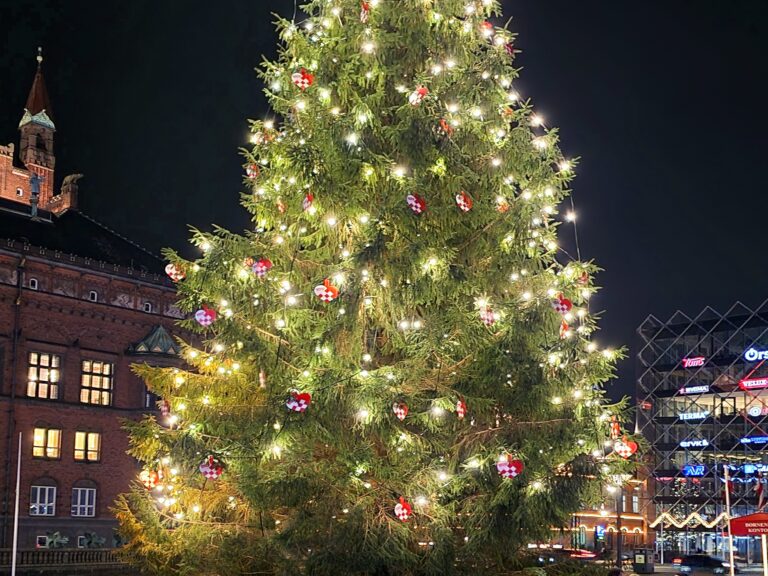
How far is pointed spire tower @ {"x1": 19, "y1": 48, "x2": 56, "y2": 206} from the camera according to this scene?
83.8 meters

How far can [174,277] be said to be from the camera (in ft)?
59.5

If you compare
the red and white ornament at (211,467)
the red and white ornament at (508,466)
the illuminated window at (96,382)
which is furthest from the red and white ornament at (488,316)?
the illuminated window at (96,382)

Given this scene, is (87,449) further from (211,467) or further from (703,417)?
(703,417)

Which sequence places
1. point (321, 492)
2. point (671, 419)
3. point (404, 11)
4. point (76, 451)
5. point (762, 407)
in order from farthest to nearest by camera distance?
point (671, 419)
point (762, 407)
point (76, 451)
point (404, 11)
point (321, 492)

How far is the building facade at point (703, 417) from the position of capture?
85.8 metres

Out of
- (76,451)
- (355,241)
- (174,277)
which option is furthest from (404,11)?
(76,451)

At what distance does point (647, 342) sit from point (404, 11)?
82753 millimetres

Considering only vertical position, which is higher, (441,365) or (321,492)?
(441,365)

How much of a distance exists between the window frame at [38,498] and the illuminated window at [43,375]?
453cm

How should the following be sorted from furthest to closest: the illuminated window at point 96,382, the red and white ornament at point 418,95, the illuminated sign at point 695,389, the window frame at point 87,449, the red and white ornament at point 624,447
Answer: the illuminated sign at point 695,389 → the illuminated window at point 96,382 → the window frame at point 87,449 → the red and white ornament at point 624,447 → the red and white ornament at point 418,95

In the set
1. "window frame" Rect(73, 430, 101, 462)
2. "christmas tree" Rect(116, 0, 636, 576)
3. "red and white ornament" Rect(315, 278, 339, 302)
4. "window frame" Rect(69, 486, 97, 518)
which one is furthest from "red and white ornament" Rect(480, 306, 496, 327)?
"window frame" Rect(73, 430, 101, 462)

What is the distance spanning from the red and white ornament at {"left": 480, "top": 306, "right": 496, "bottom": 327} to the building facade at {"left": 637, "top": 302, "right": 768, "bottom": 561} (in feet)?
237

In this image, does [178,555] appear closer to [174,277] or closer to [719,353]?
[174,277]

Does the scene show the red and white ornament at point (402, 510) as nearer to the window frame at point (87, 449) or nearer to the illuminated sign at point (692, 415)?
the window frame at point (87, 449)
